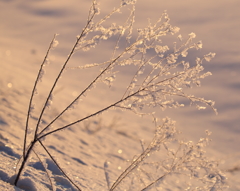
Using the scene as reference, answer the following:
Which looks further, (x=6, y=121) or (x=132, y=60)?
(x=6, y=121)

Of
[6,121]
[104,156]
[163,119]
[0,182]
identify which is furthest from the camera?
[104,156]

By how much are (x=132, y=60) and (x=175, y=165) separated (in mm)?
739

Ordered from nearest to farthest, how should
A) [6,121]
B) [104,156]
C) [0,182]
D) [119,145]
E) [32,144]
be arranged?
[0,182] → [32,144] → [6,121] → [104,156] → [119,145]

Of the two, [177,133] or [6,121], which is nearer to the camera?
[177,133]

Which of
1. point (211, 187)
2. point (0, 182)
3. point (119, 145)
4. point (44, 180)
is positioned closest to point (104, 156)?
point (119, 145)

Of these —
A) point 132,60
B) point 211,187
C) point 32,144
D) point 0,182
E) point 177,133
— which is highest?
point 132,60

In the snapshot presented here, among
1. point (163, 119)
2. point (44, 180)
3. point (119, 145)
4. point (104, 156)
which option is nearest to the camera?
point (163, 119)

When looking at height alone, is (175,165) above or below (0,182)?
above

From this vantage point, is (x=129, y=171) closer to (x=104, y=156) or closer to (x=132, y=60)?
(x=132, y=60)

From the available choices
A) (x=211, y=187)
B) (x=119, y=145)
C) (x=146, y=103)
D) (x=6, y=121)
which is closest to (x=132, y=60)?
(x=146, y=103)

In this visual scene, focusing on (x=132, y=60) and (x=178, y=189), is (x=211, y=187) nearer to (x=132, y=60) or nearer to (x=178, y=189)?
(x=132, y=60)

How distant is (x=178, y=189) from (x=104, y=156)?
1207 millimetres

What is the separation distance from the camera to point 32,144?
1539 millimetres

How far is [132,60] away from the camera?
1.61 meters
